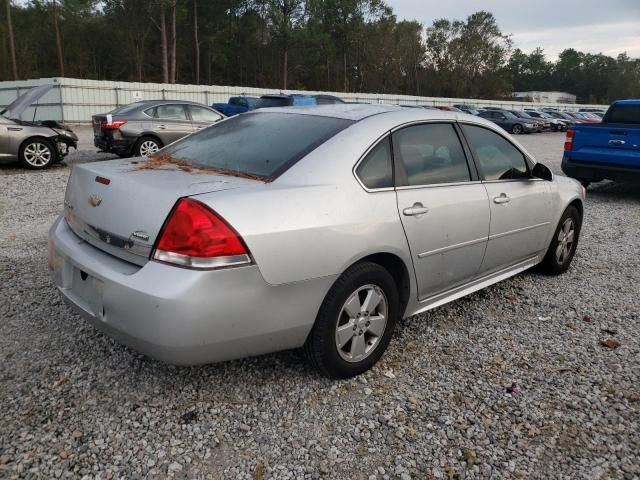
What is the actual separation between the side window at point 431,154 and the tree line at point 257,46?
3460cm

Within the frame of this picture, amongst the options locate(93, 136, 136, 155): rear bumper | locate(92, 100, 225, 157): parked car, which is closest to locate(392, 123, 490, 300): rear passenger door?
locate(92, 100, 225, 157): parked car

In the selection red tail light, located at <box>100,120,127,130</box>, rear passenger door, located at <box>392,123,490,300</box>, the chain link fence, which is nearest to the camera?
rear passenger door, located at <box>392,123,490,300</box>

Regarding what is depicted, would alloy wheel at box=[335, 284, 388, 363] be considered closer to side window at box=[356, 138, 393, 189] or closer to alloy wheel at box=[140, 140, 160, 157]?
side window at box=[356, 138, 393, 189]

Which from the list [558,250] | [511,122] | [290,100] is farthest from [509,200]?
[511,122]

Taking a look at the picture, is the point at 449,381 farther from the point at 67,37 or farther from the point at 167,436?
the point at 67,37

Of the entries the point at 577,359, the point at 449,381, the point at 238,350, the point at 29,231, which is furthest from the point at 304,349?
the point at 29,231

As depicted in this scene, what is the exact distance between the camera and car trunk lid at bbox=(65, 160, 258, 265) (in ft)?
8.11

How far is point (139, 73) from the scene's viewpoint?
155ft

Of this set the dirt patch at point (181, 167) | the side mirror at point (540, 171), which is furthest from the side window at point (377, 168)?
the side mirror at point (540, 171)

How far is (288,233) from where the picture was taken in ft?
8.22

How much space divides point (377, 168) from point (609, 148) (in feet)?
24.8

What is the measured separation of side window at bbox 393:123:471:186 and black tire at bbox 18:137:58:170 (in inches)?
373

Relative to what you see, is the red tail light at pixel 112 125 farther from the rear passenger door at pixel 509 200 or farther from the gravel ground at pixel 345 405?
the rear passenger door at pixel 509 200

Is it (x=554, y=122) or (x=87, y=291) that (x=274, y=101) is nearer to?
(x=87, y=291)
